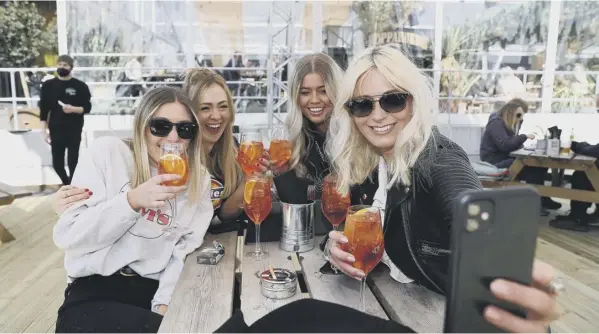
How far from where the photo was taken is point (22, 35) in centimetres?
856

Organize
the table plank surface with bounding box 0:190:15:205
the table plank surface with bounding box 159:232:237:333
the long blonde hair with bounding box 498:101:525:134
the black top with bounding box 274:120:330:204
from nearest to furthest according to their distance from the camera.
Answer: the table plank surface with bounding box 159:232:237:333 → the black top with bounding box 274:120:330:204 → the table plank surface with bounding box 0:190:15:205 → the long blonde hair with bounding box 498:101:525:134

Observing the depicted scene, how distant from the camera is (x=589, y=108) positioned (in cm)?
938

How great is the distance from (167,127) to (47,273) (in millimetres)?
2519

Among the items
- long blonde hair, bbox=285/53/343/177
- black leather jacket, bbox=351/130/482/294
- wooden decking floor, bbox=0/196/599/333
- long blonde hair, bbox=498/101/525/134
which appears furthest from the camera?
long blonde hair, bbox=498/101/525/134

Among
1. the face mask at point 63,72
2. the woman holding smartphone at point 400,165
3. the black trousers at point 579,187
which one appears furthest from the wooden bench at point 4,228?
the black trousers at point 579,187

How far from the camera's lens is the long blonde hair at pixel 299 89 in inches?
99.7

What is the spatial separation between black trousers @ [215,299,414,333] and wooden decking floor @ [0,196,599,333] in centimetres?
197

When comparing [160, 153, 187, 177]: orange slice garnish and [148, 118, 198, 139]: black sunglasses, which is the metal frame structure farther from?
[160, 153, 187, 177]: orange slice garnish

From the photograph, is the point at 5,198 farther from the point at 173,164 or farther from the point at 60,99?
the point at 173,164

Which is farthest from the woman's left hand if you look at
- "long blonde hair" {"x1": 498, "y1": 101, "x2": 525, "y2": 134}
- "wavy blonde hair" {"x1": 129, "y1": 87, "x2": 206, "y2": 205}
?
"long blonde hair" {"x1": 498, "y1": 101, "x2": 525, "y2": 134}

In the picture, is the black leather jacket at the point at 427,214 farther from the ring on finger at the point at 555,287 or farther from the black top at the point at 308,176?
the black top at the point at 308,176

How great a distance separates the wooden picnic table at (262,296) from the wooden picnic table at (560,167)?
4364 millimetres


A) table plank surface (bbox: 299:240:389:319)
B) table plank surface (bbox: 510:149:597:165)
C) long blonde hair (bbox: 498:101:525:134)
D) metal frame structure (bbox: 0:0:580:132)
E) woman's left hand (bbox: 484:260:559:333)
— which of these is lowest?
table plank surface (bbox: 510:149:597:165)

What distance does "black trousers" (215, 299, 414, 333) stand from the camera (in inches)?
28.6
